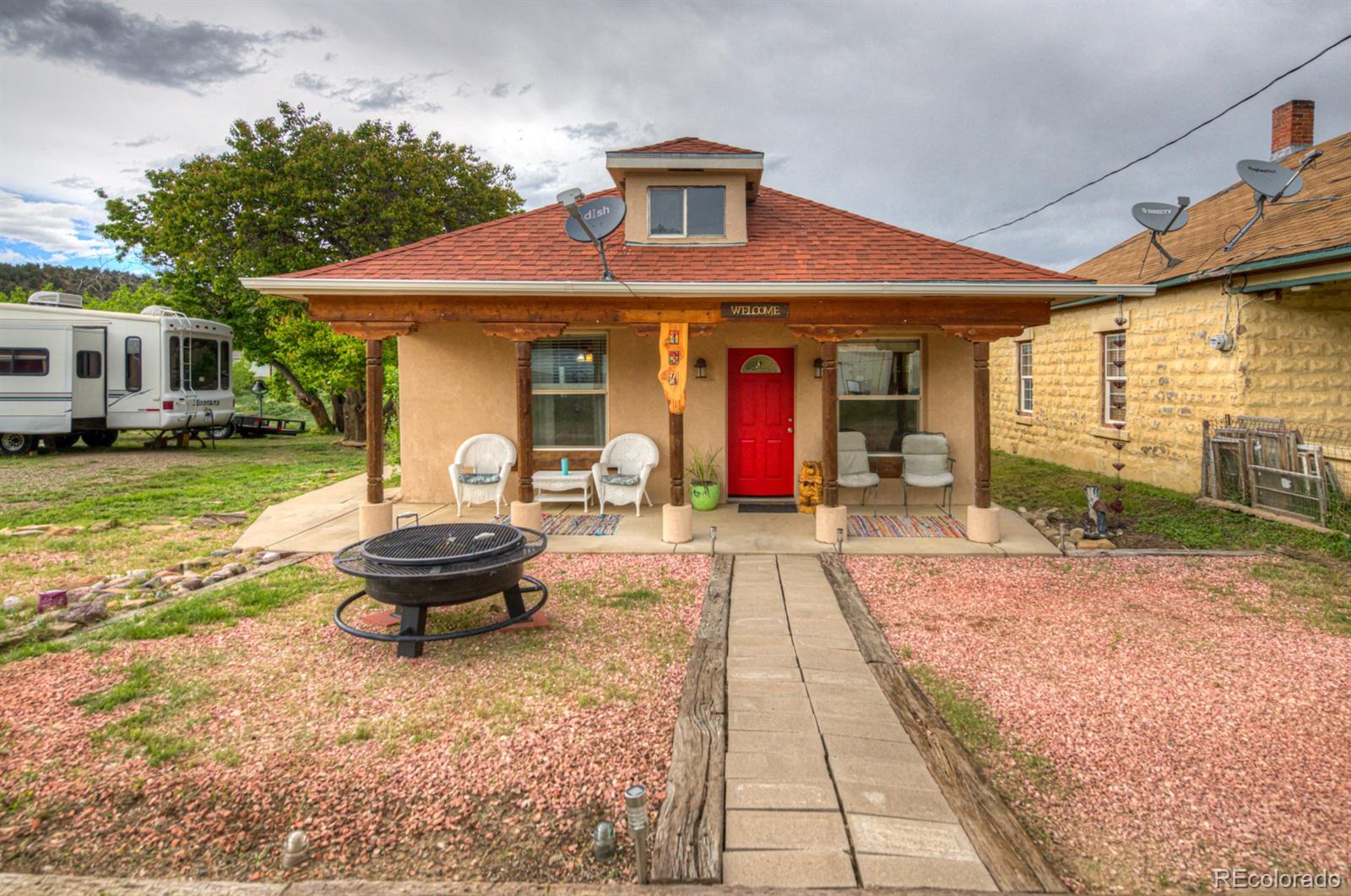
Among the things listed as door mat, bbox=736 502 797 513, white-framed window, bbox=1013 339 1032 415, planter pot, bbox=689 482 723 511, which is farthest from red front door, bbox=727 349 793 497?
white-framed window, bbox=1013 339 1032 415

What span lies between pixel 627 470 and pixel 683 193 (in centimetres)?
382

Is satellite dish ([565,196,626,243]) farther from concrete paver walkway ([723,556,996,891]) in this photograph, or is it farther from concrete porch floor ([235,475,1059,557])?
concrete paver walkway ([723,556,996,891])

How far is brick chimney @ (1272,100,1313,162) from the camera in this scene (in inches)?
445

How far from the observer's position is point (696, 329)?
25.0 ft

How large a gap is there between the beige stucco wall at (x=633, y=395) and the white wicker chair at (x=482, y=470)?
0.32 metres

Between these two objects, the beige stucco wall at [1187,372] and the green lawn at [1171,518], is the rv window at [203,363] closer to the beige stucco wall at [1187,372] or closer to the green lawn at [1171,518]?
the green lawn at [1171,518]

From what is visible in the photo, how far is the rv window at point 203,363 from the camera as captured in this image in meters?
15.7

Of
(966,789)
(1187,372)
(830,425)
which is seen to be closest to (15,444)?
(830,425)

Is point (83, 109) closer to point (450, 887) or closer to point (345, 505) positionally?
point (345, 505)

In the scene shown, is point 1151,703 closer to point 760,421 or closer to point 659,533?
point 659,533

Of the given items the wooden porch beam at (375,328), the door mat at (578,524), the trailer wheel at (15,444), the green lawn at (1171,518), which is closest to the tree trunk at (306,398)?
the trailer wheel at (15,444)

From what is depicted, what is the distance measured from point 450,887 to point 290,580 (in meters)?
4.63

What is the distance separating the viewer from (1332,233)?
765 centimetres

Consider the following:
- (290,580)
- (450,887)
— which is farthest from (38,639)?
(450,887)
